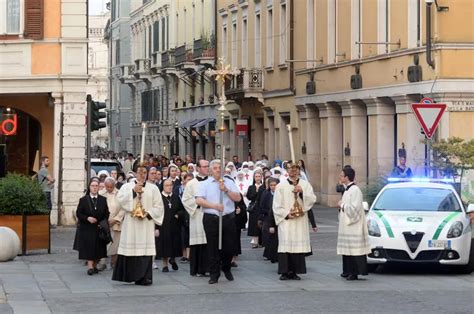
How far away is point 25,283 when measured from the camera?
20.0 meters

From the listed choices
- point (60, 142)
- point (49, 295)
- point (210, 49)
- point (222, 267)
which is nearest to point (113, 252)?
point (222, 267)

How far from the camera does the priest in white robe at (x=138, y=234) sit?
64.7 feet

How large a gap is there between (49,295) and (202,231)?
3.50 m

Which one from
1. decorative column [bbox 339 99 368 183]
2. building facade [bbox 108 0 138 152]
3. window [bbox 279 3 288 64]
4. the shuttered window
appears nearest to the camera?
the shuttered window

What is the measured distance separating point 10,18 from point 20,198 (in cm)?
972

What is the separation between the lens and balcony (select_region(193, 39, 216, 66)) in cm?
6259

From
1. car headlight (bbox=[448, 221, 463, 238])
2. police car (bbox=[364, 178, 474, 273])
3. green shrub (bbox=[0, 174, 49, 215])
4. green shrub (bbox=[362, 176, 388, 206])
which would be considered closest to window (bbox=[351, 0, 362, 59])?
green shrub (bbox=[362, 176, 388, 206])

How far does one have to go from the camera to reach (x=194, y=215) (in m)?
21.4

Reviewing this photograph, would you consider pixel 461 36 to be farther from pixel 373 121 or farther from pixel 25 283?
pixel 25 283

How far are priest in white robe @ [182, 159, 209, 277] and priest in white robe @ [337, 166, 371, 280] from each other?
2.13m

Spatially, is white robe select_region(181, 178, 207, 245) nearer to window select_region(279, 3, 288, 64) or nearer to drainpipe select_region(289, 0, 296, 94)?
drainpipe select_region(289, 0, 296, 94)

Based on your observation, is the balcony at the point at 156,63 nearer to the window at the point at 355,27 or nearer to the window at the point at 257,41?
the window at the point at 257,41

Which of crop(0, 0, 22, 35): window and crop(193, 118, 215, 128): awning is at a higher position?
crop(0, 0, 22, 35): window

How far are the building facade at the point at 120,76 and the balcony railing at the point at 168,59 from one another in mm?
13902
